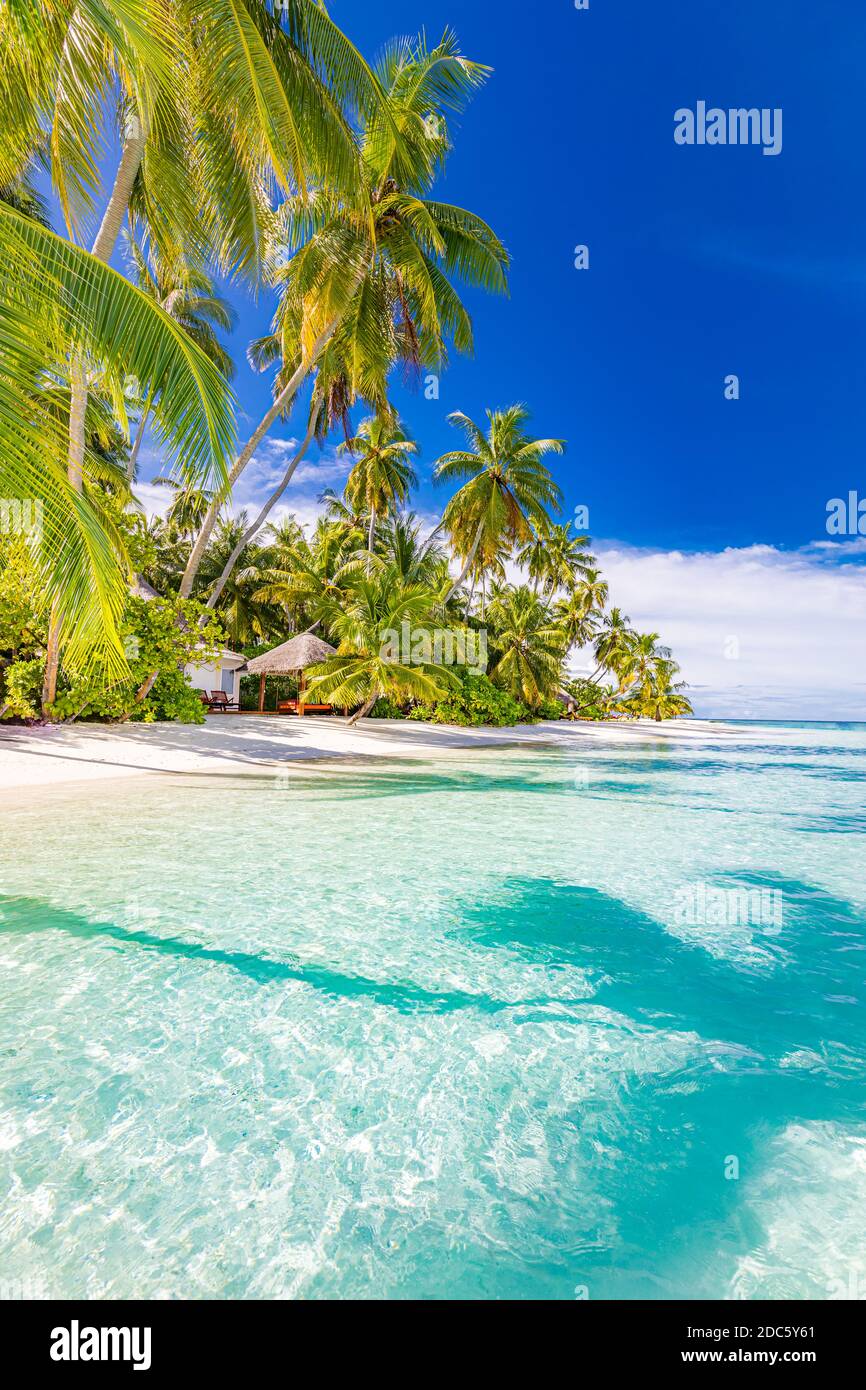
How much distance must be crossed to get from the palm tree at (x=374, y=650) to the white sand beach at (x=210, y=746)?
1.61m

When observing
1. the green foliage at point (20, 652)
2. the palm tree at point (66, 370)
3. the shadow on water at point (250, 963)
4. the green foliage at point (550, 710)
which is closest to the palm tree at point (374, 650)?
the green foliage at point (20, 652)

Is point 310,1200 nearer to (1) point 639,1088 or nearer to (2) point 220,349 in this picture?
(1) point 639,1088

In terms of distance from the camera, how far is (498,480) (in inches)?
922

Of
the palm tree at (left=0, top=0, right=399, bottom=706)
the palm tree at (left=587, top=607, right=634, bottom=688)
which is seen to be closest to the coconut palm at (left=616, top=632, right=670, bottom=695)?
the palm tree at (left=587, top=607, right=634, bottom=688)

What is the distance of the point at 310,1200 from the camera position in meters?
1.98

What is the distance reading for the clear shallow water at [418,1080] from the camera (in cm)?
181

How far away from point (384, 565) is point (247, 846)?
63.9ft

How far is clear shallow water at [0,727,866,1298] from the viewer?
5.92 ft

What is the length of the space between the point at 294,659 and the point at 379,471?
10.1 meters

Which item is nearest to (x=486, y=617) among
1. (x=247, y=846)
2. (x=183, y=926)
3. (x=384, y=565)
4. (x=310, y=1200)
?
(x=384, y=565)

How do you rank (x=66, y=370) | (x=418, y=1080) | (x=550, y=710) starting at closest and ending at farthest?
(x=418, y=1080)
(x=66, y=370)
(x=550, y=710)

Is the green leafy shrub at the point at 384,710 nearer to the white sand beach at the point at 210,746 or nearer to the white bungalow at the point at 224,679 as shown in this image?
the white sand beach at the point at 210,746

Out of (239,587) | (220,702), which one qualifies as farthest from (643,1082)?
(239,587)

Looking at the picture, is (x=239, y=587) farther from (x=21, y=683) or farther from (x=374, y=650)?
(x=21, y=683)
